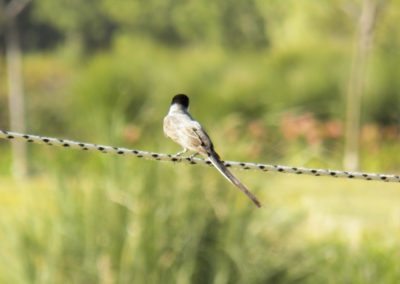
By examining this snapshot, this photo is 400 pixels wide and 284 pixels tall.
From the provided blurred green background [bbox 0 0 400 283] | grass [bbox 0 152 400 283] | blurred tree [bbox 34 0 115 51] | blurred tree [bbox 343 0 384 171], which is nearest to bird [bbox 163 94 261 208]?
blurred green background [bbox 0 0 400 283]

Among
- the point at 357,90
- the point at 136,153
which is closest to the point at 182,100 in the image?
the point at 136,153

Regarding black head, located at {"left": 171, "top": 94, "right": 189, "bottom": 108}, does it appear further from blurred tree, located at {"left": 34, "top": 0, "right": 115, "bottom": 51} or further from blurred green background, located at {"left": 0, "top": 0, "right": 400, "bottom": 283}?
blurred tree, located at {"left": 34, "top": 0, "right": 115, "bottom": 51}

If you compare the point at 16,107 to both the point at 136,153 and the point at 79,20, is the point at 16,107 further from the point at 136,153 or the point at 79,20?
the point at 79,20

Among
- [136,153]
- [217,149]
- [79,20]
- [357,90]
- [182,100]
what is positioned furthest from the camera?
[79,20]

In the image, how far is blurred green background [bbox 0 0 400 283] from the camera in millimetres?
7793

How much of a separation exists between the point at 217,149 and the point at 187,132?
476 cm

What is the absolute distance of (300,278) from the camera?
8.16 metres

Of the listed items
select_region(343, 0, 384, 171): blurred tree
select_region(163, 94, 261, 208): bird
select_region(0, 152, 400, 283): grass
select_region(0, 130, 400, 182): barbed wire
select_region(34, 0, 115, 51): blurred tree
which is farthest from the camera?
select_region(34, 0, 115, 51): blurred tree

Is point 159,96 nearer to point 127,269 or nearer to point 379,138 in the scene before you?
point 379,138

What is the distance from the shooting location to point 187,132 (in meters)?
3.37

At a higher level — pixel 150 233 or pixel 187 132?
pixel 150 233

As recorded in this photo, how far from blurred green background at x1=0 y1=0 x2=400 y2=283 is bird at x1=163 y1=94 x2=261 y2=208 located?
12.5 feet

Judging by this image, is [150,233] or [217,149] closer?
[150,233]

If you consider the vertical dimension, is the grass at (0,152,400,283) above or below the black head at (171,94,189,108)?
above
